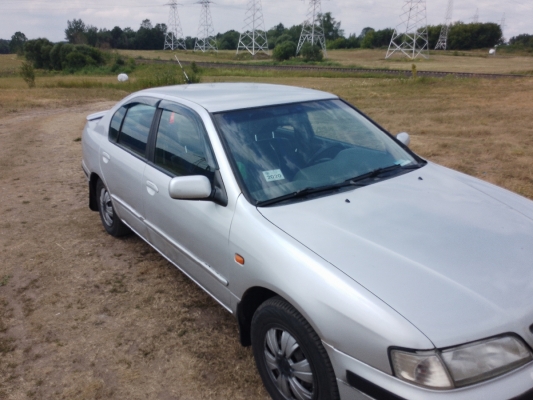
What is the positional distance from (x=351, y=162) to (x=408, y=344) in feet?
5.33

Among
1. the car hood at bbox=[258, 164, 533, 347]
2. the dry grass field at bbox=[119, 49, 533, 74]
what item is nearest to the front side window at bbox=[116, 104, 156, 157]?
the car hood at bbox=[258, 164, 533, 347]

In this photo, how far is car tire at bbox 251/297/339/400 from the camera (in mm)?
2150

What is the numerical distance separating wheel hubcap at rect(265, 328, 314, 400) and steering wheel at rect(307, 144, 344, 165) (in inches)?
Result: 47.6

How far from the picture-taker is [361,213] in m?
2.64

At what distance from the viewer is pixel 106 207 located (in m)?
4.89

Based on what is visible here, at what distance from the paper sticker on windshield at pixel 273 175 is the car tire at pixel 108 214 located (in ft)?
7.42

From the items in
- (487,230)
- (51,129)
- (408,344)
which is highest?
(487,230)

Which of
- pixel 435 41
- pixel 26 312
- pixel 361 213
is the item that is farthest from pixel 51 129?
pixel 435 41

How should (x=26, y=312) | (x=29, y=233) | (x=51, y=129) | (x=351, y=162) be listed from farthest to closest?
(x=51, y=129) < (x=29, y=233) < (x=26, y=312) < (x=351, y=162)

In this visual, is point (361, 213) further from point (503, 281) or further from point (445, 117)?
point (445, 117)

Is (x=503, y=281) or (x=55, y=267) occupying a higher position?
(x=503, y=281)

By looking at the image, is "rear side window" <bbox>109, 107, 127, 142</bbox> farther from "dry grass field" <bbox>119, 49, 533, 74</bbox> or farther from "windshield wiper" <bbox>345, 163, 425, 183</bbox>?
"dry grass field" <bbox>119, 49, 533, 74</bbox>

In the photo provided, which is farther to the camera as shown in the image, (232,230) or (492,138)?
(492,138)

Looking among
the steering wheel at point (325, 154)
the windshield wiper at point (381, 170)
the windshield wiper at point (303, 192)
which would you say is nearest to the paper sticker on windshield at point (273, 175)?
the windshield wiper at point (303, 192)
